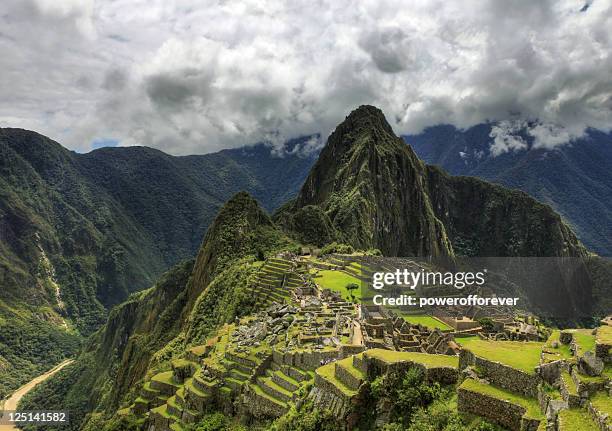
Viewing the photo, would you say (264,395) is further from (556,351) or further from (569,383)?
(569,383)

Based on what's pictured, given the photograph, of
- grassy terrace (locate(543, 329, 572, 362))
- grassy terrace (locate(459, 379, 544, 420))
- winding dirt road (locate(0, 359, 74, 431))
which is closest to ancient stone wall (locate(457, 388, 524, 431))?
grassy terrace (locate(459, 379, 544, 420))

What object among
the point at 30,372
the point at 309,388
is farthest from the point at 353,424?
the point at 30,372

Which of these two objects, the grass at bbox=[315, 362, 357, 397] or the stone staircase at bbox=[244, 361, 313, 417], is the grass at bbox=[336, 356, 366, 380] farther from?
the stone staircase at bbox=[244, 361, 313, 417]

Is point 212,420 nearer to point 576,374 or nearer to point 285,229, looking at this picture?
point 576,374

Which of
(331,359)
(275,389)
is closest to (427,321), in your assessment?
(331,359)

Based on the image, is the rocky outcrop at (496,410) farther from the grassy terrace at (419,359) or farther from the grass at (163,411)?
the grass at (163,411)
